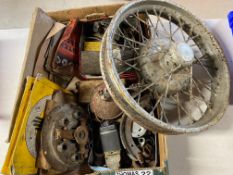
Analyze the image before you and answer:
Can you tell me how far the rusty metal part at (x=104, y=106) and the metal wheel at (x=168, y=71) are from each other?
8 cm

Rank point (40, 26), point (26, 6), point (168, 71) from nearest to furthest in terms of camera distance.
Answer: point (168, 71) < point (40, 26) < point (26, 6)

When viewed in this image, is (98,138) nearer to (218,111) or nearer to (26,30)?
(218,111)

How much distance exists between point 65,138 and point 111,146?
143mm

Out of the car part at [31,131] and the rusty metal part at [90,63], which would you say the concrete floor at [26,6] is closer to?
the rusty metal part at [90,63]

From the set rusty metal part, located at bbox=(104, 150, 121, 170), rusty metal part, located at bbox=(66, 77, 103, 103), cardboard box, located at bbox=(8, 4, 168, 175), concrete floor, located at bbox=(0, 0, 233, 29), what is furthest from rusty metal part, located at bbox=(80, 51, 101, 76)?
concrete floor, located at bbox=(0, 0, 233, 29)

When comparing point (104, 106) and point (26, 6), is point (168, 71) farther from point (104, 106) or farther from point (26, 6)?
point (26, 6)

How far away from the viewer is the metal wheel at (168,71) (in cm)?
67

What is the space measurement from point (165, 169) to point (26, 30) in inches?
30.2

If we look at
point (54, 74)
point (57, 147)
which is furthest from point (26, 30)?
point (57, 147)

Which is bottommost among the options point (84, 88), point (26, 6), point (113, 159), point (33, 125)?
point (113, 159)

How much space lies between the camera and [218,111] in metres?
0.76

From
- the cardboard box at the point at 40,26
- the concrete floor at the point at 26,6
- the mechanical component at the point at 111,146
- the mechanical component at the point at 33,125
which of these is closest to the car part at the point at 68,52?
the cardboard box at the point at 40,26

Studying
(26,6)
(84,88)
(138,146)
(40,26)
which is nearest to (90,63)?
(84,88)

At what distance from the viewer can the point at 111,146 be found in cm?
90
